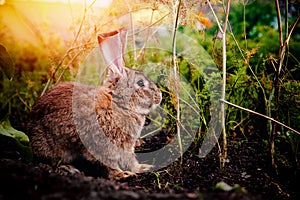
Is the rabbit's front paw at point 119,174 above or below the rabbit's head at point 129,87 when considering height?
below

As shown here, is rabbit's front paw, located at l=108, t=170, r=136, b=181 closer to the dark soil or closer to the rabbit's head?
the dark soil

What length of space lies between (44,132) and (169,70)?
109 centimetres

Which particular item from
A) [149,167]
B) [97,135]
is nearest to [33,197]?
[97,135]

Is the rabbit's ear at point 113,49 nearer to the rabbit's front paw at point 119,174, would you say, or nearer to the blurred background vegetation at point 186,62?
the blurred background vegetation at point 186,62

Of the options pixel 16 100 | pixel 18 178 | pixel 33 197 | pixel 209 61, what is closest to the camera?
pixel 33 197

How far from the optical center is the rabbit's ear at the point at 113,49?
9.09 ft

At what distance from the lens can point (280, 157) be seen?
285 centimetres

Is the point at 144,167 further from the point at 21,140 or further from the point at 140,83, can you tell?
the point at 21,140

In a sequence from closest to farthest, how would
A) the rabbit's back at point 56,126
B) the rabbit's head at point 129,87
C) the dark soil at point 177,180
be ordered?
the dark soil at point 177,180 < the rabbit's back at point 56,126 < the rabbit's head at point 129,87

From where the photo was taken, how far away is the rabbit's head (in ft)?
9.64

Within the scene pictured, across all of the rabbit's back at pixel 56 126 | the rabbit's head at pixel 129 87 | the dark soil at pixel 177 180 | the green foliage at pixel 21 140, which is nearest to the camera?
the dark soil at pixel 177 180

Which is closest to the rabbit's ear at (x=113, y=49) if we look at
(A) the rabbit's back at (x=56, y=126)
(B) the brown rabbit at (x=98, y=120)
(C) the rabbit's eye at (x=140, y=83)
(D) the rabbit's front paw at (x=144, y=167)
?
(B) the brown rabbit at (x=98, y=120)

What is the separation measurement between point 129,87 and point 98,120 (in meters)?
0.39

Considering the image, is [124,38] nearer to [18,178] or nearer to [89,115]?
[89,115]
